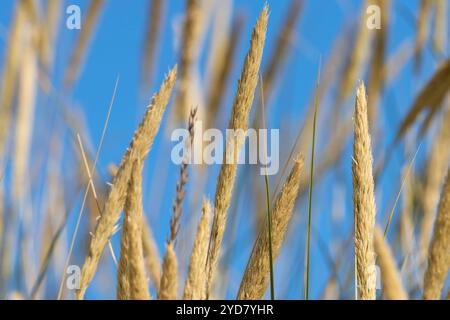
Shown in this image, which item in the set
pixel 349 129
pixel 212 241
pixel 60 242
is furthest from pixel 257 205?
pixel 212 241

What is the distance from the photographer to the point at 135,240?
1.30 ft

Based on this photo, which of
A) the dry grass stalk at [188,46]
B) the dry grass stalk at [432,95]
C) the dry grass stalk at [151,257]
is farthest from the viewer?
the dry grass stalk at [188,46]

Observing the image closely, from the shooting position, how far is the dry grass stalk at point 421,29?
1.06 m

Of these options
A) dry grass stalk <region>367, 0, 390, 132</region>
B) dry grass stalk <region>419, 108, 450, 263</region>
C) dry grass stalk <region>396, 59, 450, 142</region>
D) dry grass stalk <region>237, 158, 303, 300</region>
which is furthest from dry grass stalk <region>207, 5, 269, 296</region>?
dry grass stalk <region>419, 108, 450, 263</region>

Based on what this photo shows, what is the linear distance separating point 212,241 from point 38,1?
0.85 metres

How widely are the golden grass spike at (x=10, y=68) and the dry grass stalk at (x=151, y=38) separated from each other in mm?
186

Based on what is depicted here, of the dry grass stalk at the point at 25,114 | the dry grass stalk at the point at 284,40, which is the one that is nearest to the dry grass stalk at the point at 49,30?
the dry grass stalk at the point at 25,114

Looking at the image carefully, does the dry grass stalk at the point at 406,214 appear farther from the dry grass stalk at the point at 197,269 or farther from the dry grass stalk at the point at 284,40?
the dry grass stalk at the point at 197,269

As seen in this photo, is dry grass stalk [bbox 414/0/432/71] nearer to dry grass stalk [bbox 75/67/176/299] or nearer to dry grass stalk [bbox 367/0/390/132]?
dry grass stalk [bbox 367/0/390/132]

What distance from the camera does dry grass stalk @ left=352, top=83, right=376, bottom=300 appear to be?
439 millimetres

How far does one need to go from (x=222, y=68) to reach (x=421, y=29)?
0.31 meters

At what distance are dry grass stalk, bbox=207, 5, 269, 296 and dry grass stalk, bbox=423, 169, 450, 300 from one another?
0.13 m

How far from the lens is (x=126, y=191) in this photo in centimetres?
45
